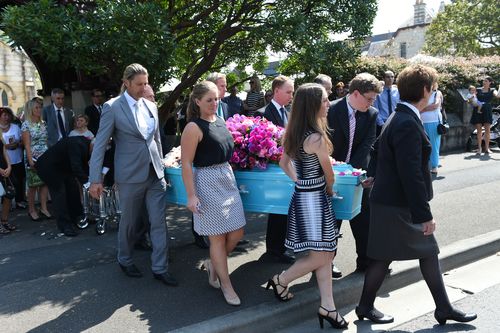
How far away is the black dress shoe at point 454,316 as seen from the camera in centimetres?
393

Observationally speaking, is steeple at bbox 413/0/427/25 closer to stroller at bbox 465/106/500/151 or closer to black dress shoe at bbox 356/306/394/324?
stroller at bbox 465/106/500/151

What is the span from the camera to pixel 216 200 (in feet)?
13.8

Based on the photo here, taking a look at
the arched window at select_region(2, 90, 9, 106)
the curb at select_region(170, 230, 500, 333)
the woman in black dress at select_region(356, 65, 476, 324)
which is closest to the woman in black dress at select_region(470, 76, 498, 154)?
the curb at select_region(170, 230, 500, 333)

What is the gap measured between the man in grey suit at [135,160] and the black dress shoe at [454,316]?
2.31 m

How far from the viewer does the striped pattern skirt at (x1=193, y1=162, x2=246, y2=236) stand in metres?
4.21

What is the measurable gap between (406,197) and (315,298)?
1.28 metres

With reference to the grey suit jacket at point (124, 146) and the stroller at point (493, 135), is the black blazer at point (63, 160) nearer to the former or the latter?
the grey suit jacket at point (124, 146)

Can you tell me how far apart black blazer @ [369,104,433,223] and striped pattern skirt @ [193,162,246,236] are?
119cm

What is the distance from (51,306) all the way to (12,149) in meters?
4.17

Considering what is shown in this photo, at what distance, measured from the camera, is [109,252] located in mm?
5879

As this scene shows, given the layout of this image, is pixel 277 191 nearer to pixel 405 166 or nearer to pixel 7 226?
pixel 405 166

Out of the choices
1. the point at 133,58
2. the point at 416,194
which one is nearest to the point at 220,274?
the point at 416,194

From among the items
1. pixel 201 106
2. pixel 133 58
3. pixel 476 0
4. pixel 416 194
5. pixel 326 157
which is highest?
pixel 476 0

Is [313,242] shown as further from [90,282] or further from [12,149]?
[12,149]
